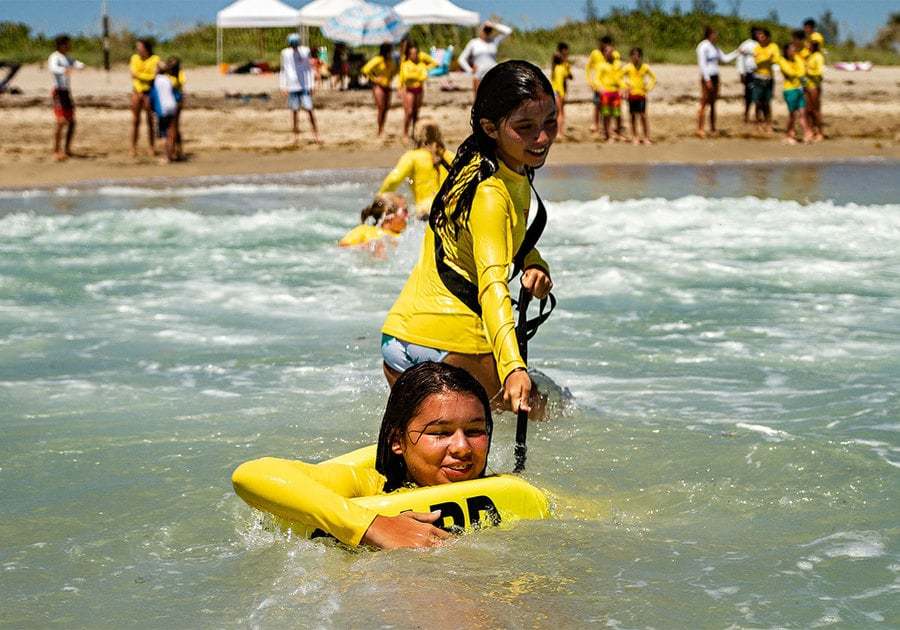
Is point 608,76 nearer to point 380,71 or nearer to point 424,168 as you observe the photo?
point 380,71

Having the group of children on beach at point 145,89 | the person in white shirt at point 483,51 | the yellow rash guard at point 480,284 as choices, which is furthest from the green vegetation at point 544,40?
the yellow rash guard at point 480,284

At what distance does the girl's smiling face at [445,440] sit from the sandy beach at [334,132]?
605 inches

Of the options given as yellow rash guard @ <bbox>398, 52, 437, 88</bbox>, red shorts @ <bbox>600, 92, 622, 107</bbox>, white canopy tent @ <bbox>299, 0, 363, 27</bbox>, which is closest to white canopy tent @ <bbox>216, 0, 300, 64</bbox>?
white canopy tent @ <bbox>299, 0, 363, 27</bbox>

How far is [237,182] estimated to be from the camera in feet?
63.0

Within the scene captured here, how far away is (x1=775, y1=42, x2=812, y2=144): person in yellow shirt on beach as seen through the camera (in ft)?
70.7

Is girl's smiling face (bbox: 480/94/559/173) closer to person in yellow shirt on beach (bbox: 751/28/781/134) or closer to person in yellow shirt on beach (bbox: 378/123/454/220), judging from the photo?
person in yellow shirt on beach (bbox: 378/123/454/220)

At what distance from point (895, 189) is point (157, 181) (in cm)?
1040

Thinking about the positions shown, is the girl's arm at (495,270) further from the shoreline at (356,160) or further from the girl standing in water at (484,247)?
the shoreline at (356,160)

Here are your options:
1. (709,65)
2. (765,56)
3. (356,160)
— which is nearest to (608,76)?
(709,65)

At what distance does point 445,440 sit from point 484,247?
0.84 metres

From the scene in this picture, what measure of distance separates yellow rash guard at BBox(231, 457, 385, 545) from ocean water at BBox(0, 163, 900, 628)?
7.1 inches

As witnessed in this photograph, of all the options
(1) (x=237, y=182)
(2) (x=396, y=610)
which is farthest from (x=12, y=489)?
(1) (x=237, y=182)

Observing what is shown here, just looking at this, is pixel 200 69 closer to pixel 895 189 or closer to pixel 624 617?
pixel 895 189

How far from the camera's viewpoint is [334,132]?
24906 mm
